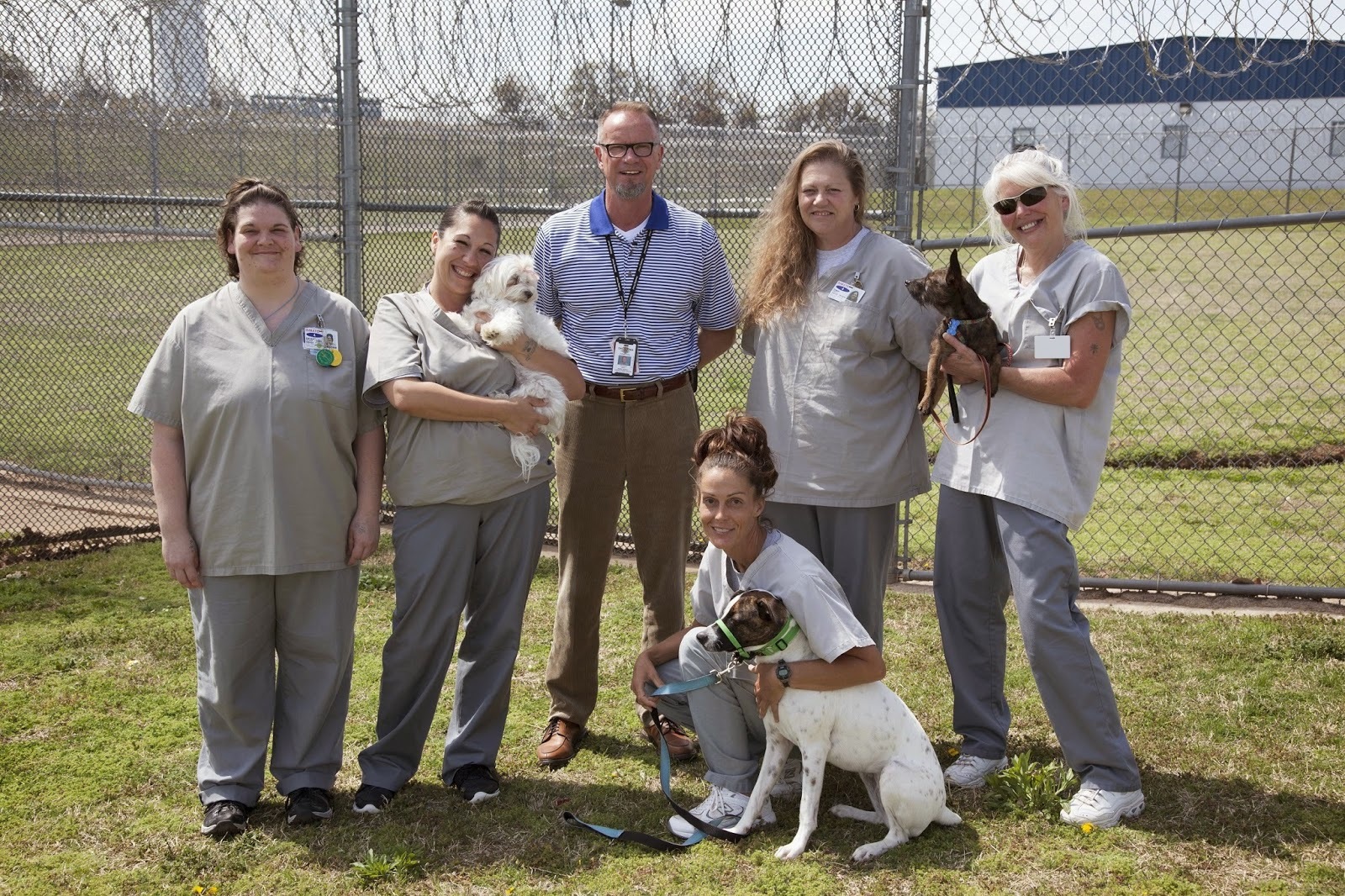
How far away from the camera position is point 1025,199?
3.70m

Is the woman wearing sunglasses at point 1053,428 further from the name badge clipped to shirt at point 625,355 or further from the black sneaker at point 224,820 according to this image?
the black sneaker at point 224,820

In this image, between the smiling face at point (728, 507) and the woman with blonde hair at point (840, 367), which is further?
the woman with blonde hair at point (840, 367)

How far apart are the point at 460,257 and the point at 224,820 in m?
1.94

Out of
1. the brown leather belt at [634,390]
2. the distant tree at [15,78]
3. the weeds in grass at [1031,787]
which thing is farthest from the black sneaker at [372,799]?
the distant tree at [15,78]

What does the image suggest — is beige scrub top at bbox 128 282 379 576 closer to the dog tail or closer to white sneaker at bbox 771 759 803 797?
the dog tail

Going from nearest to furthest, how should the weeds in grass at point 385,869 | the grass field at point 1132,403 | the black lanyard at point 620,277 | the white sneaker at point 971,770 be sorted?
the weeds in grass at point 385,869 → the white sneaker at point 971,770 → the black lanyard at point 620,277 → the grass field at point 1132,403

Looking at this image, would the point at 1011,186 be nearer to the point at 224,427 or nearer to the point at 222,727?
the point at 224,427

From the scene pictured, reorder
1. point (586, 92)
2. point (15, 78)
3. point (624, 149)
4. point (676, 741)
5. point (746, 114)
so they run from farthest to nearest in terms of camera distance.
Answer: point (15, 78) → point (586, 92) → point (746, 114) → point (676, 741) → point (624, 149)

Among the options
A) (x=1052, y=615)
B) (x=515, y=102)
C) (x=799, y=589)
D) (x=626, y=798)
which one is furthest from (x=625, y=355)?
(x=515, y=102)

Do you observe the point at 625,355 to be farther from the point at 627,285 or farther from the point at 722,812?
the point at 722,812

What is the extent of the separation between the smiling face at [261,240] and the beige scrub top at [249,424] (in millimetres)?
110

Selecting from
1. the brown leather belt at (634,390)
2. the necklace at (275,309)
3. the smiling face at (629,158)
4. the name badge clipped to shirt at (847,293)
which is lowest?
the brown leather belt at (634,390)

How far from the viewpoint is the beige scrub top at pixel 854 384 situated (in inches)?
158

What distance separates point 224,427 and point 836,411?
77.8 inches
